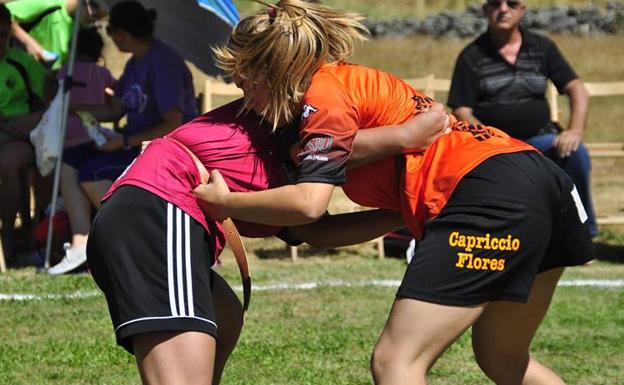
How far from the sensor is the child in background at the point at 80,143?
866cm

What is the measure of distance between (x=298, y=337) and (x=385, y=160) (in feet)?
9.49

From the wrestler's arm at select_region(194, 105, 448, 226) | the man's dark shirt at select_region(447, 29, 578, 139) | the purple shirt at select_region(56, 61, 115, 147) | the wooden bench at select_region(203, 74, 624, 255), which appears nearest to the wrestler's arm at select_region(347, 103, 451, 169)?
the wrestler's arm at select_region(194, 105, 448, 226)

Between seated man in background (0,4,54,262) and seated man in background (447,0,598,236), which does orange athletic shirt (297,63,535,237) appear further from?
seated man in background (0,4,54,262)

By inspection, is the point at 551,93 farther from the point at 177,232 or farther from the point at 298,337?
the point at 177,232

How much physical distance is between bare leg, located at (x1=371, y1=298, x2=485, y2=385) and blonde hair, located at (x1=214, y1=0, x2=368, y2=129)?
68 centimetres

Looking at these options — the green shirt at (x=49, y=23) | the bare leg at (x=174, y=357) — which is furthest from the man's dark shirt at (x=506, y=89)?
the bare leg at (x=174, y=357)

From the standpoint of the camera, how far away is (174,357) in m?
3.71

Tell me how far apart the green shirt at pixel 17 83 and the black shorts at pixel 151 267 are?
562 cm

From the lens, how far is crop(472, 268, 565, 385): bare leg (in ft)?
13.3

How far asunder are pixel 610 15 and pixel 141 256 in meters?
19.5

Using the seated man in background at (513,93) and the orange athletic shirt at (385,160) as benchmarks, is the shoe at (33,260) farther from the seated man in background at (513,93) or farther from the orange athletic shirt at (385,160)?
the orange athletic shirt at (385,160)

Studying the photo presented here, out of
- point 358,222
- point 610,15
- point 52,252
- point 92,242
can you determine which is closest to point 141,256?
point 92,242

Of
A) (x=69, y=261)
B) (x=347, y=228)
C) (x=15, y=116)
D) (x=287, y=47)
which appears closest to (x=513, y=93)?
(x=69, y=261)

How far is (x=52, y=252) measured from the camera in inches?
361
